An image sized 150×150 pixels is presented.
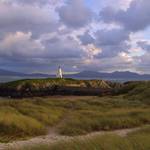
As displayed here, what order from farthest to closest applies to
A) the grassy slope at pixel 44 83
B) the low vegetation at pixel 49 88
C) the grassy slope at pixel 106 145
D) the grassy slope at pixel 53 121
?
the grassy slope at pixel 44 83 → the low vegetation at pixel 49 88 → the grassy slope at pixel 53 121 → the grassy slope at pixel 106 145

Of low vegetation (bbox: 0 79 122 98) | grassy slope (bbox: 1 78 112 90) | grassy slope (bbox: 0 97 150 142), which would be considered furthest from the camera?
grassy slope (bbox: 1 78 112 90)

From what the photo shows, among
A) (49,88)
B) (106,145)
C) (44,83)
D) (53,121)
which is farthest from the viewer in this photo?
(44,83)

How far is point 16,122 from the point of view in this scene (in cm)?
2517

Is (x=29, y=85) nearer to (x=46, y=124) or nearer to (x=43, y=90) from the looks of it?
(x=43, y=90)

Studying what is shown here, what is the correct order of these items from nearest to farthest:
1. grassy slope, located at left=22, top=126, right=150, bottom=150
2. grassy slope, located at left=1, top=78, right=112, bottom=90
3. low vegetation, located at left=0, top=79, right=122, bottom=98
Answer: grassy slope, located at left=22, top=126, right=150, bottom=150
low vegetation, located at left=0, top=79, right=122, bottom=98
grassy slope, located at left=1, top=78, right=112, bottom=90

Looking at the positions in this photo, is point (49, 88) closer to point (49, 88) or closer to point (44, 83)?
point (49, 88)

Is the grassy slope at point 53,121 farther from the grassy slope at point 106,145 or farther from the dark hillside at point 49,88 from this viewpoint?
the dark hillside at point 49,88

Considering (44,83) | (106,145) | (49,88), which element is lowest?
(106,145)

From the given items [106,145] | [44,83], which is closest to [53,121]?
[106,145]

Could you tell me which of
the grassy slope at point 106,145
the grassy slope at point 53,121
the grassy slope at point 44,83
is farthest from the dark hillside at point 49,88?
the grassy slope at point 106,145

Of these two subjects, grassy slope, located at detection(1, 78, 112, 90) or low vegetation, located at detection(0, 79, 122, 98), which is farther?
grassy slope, located at detection(1, 78, 112, 90)

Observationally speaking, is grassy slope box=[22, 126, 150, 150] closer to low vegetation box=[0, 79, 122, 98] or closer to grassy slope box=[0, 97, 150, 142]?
grassy slope box=[0, 97, 150, 142]

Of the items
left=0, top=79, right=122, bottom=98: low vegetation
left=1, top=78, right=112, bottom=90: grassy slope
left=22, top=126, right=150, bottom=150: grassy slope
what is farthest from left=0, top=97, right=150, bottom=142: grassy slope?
left=1, top=78, right=112, bottom=90: grassy slope

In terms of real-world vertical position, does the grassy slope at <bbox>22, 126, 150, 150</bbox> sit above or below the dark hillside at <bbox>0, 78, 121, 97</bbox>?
below
